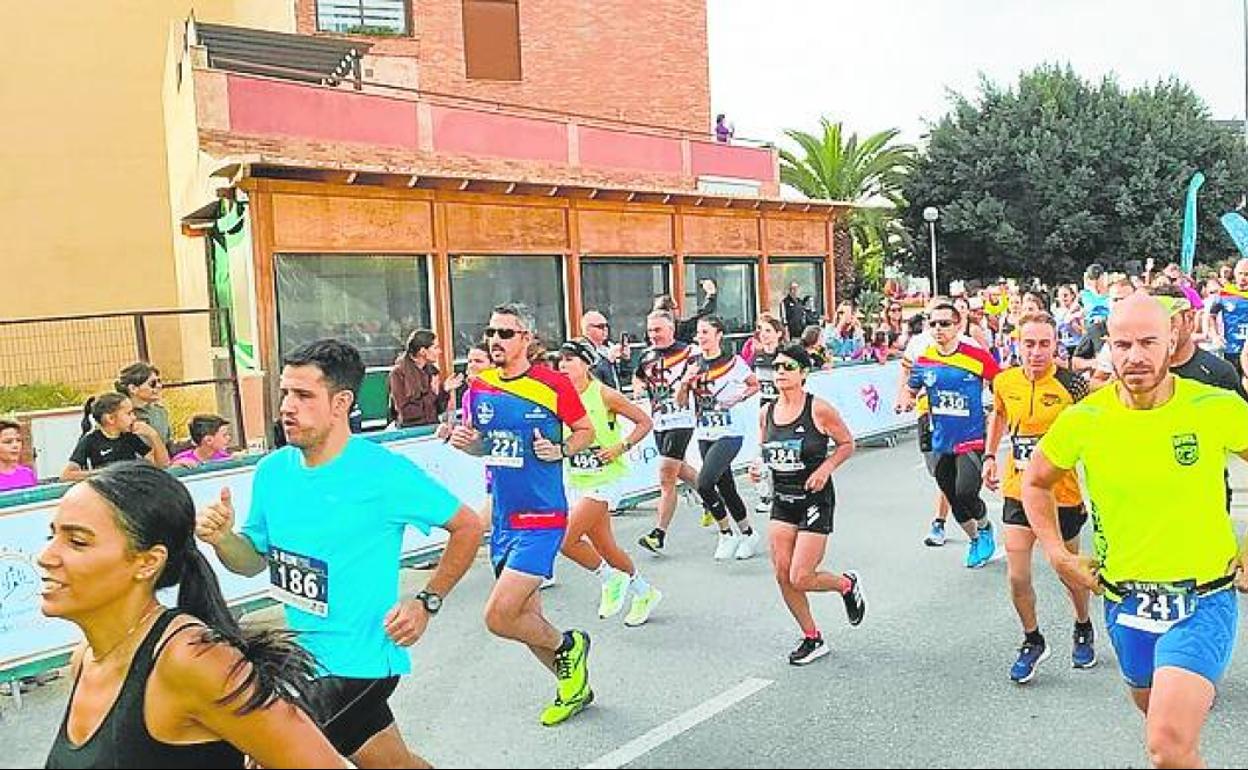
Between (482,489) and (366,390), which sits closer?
(482,489)

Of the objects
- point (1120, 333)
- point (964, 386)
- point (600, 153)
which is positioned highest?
point (600, 153)

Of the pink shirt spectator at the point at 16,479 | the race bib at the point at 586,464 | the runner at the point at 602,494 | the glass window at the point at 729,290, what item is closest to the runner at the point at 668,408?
the runner at the point at 602,494

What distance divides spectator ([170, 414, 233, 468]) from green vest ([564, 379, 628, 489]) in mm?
3023

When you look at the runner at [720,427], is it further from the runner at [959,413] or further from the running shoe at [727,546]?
the runner at [959,413]

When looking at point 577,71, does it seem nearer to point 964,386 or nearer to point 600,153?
point 600,153

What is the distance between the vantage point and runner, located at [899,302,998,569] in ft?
29.3

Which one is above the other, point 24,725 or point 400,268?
point 400,268

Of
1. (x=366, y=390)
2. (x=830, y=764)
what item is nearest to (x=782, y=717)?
(x=830, y=764)

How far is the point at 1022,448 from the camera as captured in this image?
6.71 m

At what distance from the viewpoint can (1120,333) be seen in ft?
12.5

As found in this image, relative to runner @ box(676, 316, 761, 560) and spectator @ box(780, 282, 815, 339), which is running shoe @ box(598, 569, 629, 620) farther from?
spectator @ box(780, 282, 815, 339)

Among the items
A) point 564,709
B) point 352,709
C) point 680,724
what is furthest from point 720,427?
point 352,709

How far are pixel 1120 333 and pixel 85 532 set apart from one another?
2910 millimetres

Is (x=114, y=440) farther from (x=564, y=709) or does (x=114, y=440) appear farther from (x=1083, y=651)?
(x=1083, y=651)
